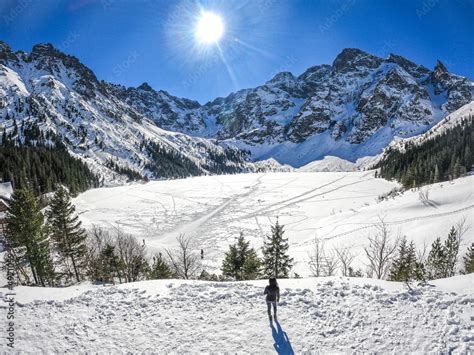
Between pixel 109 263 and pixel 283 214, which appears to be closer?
pixel 109 263

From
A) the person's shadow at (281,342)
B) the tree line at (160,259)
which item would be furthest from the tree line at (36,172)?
the person's shadow at (281,342)

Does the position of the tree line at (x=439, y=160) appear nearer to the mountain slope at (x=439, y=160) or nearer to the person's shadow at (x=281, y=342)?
the mountain slope at (x=439, y=160)

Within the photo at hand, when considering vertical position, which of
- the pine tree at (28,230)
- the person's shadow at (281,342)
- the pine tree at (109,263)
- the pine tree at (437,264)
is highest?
the pine tree at (28,230)

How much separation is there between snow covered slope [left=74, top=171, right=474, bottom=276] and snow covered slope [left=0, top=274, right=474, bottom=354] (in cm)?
1896

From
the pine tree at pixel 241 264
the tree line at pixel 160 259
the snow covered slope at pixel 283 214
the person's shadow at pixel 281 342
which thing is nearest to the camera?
the person's shadow at pixel 281 342

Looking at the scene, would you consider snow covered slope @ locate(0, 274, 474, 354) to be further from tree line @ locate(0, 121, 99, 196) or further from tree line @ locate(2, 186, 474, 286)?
tree line @ locate(0, 121, 99, 196)

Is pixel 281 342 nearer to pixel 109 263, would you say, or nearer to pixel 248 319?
pixel 248 319

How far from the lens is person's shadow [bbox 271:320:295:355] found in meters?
9.95

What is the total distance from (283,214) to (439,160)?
7519 cm

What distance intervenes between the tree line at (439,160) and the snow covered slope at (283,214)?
13.8 m

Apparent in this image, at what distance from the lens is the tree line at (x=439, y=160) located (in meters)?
92.9

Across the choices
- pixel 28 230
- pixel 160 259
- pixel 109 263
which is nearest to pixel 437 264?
pixel 160 259

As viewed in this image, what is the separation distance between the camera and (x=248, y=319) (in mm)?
11930

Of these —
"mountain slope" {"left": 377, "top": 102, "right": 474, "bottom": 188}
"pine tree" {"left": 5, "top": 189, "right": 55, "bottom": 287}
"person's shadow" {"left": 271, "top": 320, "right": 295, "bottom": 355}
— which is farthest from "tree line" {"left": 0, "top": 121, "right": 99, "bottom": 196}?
"mountain slope" {"left": 377, "top": 102, "right": 474, "bottom": 188}
